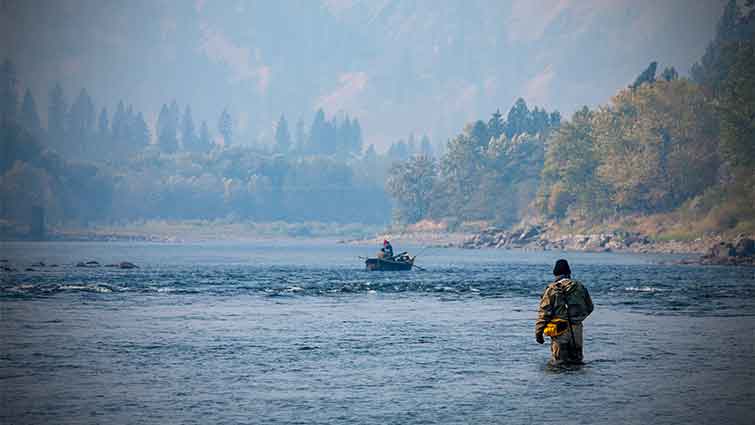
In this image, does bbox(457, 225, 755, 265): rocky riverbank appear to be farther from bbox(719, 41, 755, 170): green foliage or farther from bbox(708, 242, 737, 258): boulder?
bbox(719, 41, 755, 170): green foliage

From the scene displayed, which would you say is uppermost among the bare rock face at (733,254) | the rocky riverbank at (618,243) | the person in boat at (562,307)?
the rocky riverbank at (618,243)

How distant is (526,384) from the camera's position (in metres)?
28.4

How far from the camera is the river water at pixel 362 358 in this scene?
25.0 meters

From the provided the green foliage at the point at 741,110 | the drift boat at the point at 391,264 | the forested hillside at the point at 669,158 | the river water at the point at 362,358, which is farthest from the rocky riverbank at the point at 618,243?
→ the river water at the point at 362,358

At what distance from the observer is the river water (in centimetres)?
2497

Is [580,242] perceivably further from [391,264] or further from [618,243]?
[391,264]

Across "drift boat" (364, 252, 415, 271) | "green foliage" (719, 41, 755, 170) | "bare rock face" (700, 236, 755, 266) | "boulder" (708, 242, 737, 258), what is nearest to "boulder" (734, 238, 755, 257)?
"bare rock face" (700, 236, 755, 266)

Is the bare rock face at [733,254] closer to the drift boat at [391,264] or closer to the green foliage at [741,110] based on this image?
the green foliage at [741,110]

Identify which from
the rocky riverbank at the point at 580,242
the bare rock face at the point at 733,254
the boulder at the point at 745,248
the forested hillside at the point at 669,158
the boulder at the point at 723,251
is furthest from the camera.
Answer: the rocky riverbank at the point at 580,242

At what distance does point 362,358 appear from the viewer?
112 ft

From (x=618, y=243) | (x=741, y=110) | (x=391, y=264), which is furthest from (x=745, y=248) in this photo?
(x=618, y=243)

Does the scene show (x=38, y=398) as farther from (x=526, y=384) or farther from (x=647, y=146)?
(x=647, y=146)

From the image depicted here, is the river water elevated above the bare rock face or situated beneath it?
situated beneath

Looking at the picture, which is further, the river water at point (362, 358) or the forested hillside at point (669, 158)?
the forested hillside at point (669, 158)
